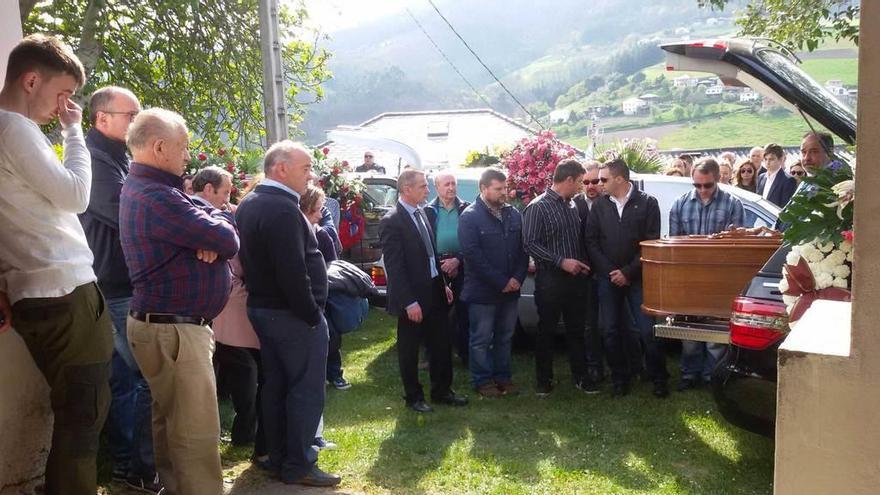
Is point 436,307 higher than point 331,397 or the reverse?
higher

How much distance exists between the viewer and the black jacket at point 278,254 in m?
4.59

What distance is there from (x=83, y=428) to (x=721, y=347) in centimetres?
507

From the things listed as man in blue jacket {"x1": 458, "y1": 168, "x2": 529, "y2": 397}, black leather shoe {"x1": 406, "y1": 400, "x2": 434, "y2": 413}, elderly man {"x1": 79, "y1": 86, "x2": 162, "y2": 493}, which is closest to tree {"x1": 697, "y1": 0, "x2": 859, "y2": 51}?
man in blue jacket {"x1": 458, "y1": 168, "x2": 529, "y2": 397}

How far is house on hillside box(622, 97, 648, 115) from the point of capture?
257ft

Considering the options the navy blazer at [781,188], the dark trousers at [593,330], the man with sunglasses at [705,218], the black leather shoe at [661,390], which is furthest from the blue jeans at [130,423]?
the navy blazer at [781,188]

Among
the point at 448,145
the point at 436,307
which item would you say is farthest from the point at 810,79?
the point at 448,145

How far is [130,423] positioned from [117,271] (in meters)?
0.89

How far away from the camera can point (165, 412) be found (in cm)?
402

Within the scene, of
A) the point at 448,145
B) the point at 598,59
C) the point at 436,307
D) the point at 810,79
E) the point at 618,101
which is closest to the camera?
the point at 810,79

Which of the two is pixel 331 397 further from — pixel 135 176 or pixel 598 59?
pixel 598 59

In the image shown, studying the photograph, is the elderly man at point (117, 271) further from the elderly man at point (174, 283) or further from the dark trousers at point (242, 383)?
the dark trousers at point (242, 383)

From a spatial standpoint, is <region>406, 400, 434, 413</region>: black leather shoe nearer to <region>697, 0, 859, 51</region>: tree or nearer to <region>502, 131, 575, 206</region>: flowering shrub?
<region>502, 131, 575, 206</region>: flowering shrub

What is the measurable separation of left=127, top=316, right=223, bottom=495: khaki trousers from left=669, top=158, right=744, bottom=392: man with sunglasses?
421 cm

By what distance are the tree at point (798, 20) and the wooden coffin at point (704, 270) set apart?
24.2ft
